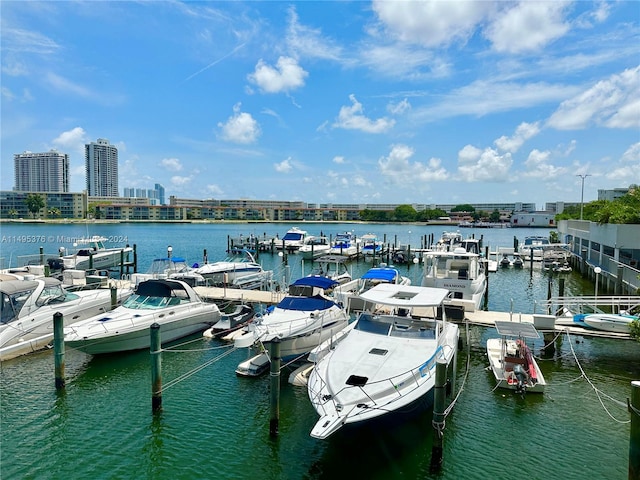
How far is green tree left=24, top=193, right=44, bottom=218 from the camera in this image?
175250 millimetres

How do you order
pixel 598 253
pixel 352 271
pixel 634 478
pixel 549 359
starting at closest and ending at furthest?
pixel 634 478, pixel 549 359, pixel 598 253, pixel 352 271

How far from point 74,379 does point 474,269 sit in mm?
23238

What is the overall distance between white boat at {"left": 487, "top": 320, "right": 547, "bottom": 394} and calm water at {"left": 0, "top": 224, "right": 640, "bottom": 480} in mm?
457

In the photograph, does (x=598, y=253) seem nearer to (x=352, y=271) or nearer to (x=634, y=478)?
(x=352, y=271)

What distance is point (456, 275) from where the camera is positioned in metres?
29.1

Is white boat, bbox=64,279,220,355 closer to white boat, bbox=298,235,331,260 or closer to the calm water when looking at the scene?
the calm water

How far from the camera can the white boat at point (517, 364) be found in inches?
606

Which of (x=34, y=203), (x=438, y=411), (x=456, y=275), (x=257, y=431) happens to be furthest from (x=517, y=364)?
(x=34, y=203)

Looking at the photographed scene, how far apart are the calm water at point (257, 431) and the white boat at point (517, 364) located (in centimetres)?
46

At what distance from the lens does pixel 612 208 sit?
127 feet

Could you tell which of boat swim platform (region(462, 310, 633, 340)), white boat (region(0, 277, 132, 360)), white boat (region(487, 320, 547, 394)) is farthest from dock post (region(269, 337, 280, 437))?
white boat (region(0, 277, 132, 360))

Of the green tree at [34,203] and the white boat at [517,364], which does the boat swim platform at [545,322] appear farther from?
the green tree at [34,203]

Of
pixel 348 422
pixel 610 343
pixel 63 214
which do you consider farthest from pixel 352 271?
pixel 63 214

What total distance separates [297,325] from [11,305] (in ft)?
39.6
